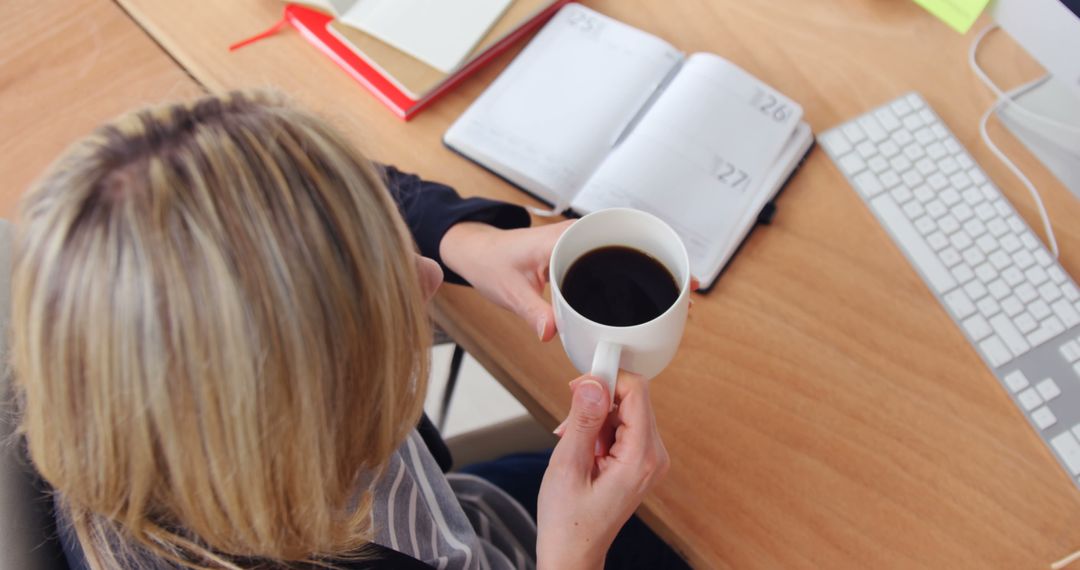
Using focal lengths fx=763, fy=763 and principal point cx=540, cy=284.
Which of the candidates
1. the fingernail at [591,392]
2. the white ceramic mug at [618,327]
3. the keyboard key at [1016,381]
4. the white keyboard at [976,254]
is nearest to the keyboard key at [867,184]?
the white keyboard at [976,254]

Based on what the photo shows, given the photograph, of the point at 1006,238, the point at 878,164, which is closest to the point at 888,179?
the point at 878,164

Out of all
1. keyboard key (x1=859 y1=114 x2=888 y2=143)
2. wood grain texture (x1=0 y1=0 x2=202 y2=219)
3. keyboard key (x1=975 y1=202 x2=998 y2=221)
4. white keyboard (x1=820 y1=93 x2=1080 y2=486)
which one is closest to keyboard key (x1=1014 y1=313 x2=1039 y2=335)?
white keyboard (x1=820 y1=93 x2=1080 y2=486)

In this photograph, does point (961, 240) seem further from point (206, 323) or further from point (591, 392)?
point (206, 323)

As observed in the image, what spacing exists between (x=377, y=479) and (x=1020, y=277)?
1.99 ft

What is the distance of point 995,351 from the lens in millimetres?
685

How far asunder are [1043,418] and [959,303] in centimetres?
12

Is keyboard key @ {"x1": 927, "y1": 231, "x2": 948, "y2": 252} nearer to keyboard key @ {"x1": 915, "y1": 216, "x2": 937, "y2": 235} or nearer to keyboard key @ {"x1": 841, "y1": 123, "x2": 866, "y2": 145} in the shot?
keyboard key @ {"x1": 915, "y1": 216, "x2": 937, "y2": 235}

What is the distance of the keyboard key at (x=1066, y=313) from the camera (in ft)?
2.27

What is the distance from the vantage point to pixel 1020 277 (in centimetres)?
71

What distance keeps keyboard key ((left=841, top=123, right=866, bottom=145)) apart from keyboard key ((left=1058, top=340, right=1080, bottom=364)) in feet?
0.88

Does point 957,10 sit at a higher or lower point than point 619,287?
higher

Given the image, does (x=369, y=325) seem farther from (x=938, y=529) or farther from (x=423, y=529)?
(x=938, y=529)

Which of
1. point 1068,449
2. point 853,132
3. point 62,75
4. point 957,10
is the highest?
point 957,10

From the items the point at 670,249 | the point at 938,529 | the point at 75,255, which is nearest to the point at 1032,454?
the point at 938,529
